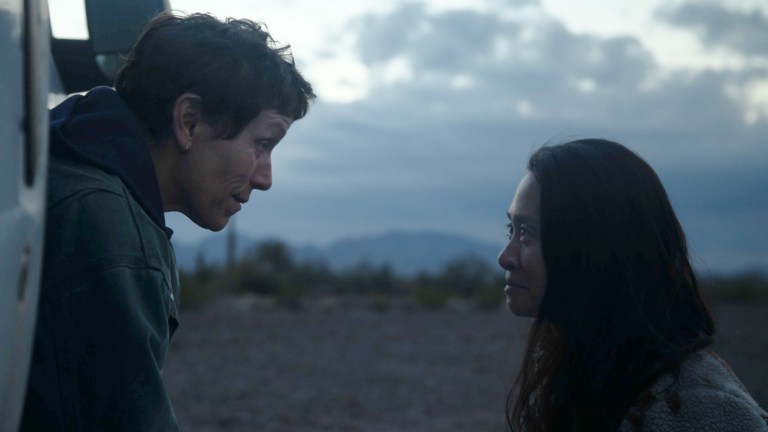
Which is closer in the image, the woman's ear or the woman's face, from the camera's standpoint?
the woman's ear

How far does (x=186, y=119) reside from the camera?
2.56 metres

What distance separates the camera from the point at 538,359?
2.73 metres

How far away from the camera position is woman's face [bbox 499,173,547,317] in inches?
106

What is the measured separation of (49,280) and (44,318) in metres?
0.08

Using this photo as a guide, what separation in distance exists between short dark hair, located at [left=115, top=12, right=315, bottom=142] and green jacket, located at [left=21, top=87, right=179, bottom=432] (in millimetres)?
470

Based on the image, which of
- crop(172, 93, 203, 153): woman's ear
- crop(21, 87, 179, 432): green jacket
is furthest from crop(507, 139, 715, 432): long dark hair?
crop(21, 87, 179, 432): green jacket

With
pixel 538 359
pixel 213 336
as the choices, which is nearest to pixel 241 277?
pixel 213 336

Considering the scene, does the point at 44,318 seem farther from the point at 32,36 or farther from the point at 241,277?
the point at 241,277

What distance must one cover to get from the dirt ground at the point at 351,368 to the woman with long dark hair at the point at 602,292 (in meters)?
5.58

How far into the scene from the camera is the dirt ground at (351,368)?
11203mm

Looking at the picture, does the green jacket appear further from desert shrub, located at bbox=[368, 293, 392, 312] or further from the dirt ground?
desert shrub, located at bbox=[368, 293, 392, 312]

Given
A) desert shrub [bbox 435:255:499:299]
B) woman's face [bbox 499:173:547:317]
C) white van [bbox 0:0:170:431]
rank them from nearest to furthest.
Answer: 1. white van [bbox 0:0:170:431]
2. woman's face [bbox 499:173:547:317]
3. desert shrub [bbox 435:255:499:299]

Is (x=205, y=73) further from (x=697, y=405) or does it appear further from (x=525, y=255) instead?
(x=697, y=405)

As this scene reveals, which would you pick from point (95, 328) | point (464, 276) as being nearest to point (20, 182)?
point (95, 328)
